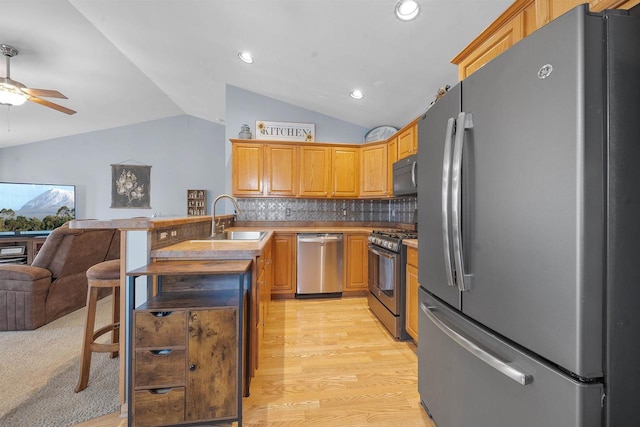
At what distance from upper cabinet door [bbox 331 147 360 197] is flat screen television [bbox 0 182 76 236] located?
19.1 feet

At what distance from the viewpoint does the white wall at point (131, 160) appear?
598 cm

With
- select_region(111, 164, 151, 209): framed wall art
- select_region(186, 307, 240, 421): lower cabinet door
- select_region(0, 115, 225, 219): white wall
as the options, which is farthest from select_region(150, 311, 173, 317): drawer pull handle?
select_region(111, 164, 151, 209): framed wall art

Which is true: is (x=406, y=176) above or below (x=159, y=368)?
above

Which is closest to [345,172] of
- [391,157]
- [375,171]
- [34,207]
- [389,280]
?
[375,171]

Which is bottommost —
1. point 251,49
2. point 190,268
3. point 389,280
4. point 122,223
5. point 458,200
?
point 389,280

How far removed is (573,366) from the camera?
27.5 inches

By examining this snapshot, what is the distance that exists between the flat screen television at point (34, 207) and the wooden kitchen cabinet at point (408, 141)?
6.77 meters

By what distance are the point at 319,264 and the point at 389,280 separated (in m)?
1.13

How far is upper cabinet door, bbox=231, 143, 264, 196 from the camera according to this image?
369 cm

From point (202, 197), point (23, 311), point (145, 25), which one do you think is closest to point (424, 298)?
point (23, 311)

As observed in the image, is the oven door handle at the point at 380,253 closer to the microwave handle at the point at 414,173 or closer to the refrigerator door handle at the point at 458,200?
the microwave handle at the point at 414,173

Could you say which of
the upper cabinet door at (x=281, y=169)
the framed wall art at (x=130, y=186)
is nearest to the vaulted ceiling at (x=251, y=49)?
the upper cabinet door at (x=281, y=169)

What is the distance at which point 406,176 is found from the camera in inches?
109

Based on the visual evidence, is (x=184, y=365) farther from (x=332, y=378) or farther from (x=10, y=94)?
(x=10, y=94)
